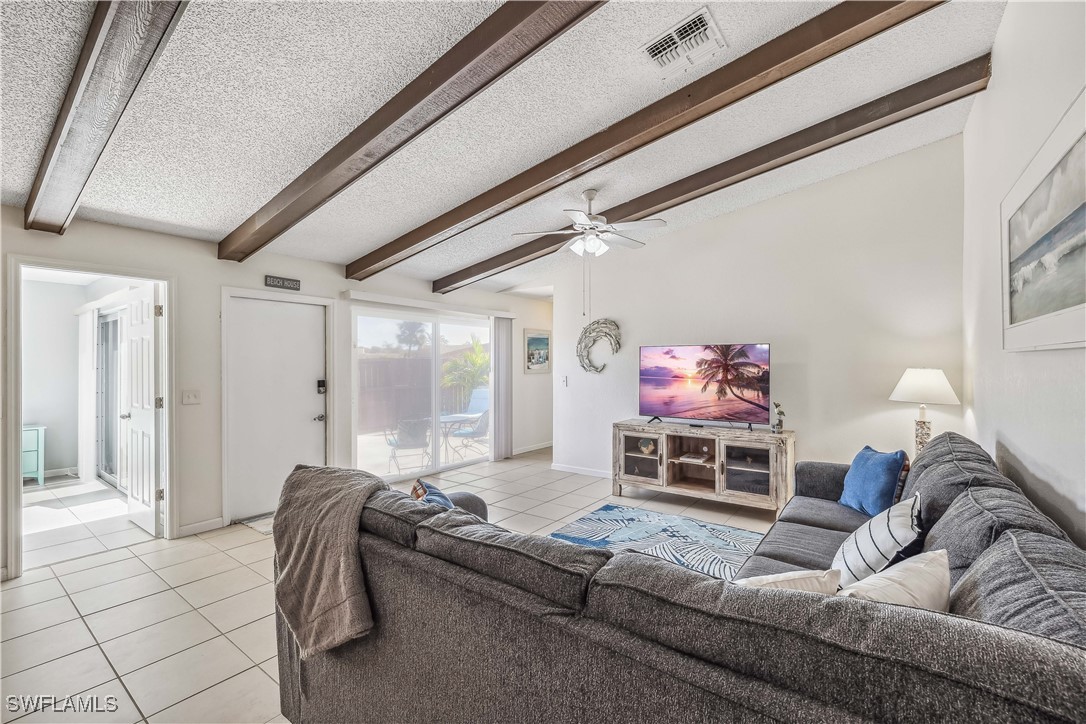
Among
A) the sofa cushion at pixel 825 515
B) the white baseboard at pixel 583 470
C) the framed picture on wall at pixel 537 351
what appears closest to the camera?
the sofa cushion at pixel 825 515

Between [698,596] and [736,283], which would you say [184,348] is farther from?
[736,283]

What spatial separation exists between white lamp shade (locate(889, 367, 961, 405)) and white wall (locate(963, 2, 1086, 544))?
0.56 feet

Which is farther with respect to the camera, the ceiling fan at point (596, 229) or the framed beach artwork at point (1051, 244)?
the ceiling fan at point (596, 229)

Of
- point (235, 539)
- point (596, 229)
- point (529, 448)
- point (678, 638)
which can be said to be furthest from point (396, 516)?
point (529, 448)

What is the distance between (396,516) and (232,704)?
49.1 inches

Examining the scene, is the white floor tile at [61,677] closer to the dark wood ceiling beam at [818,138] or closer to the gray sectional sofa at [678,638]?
the gray sectional sofa at [678,638]

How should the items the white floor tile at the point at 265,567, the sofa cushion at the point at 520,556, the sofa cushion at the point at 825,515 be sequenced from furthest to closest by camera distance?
the white floor tile at the point at 265,567
the sofa cushion at the point at 825,515
the sofa cushion at the point at 520,556

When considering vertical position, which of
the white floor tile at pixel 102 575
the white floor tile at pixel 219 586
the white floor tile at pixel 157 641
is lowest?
the white floor tile at pixel 157 641

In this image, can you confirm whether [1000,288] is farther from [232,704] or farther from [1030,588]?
[232,704]

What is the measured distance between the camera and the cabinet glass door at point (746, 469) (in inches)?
158

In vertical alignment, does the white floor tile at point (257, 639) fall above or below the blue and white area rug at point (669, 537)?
below

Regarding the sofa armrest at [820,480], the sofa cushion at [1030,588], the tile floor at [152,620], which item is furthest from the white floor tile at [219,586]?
the sofa armrest at [820,480]

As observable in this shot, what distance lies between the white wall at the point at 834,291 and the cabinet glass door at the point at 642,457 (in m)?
0.62

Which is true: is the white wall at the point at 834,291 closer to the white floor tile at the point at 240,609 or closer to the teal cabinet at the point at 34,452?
the white floor tile at the point at 240,609
